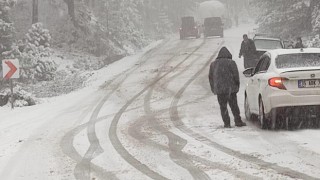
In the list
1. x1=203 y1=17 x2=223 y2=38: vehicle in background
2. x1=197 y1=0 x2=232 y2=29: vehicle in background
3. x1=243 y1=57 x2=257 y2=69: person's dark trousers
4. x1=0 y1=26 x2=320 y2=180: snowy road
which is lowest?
x1=0 y1=26 x2=320 y2=180: snowy road

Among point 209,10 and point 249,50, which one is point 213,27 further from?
point 209,10

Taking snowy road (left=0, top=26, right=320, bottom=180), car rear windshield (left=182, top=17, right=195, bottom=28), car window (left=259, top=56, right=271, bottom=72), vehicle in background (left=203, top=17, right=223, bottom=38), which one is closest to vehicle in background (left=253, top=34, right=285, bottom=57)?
snowy road (left=0, top=26, right=320, bottom=180)

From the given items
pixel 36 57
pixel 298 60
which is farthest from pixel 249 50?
pixel 36 57

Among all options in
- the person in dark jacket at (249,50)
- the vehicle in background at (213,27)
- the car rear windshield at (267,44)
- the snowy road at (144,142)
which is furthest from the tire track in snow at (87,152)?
the vehicle in background at (213,27)

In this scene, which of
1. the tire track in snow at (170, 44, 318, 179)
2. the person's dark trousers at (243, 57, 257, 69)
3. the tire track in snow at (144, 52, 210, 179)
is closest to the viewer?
the tire track in snow at (170, 44, 318, 179)

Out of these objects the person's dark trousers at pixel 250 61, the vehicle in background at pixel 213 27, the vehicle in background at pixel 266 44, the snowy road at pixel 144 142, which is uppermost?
the vehicle in background at pixel 213 27

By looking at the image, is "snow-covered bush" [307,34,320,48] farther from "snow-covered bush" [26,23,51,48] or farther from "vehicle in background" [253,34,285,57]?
"snow-covered bush" [26,23,51,48]

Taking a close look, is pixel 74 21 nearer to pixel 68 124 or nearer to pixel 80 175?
pixel 68 124

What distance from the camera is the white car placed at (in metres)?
9.47

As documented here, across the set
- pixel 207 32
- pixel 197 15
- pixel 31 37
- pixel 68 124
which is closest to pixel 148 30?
pixel 207 32

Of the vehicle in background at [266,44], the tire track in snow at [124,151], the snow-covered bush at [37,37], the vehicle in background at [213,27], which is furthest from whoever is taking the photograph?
the vehicle in background at [213,27]

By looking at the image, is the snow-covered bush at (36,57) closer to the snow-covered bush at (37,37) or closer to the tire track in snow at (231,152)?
the snow-covered bush at (37,37)

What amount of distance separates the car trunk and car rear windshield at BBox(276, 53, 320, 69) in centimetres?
41

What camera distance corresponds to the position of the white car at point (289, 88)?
9469mm
